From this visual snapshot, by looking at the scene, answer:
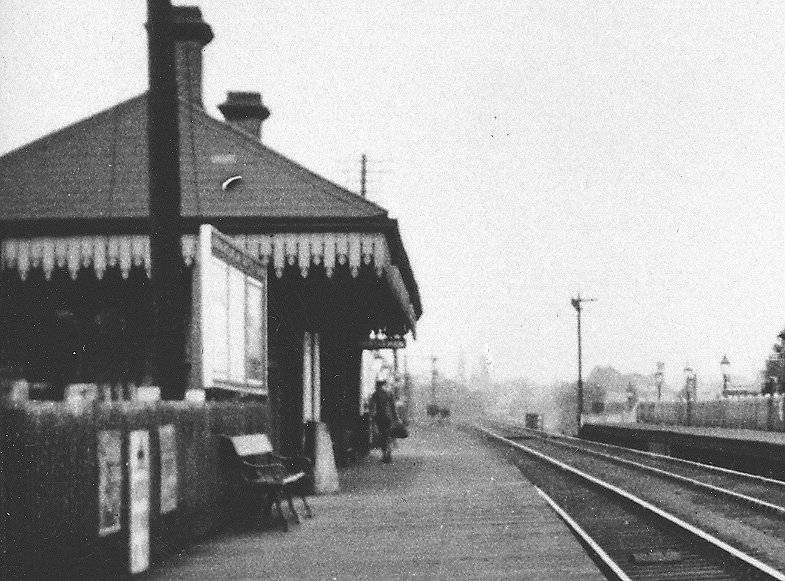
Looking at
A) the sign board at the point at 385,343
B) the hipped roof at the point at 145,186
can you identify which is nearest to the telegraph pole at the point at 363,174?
the sign board at the point at 385,343

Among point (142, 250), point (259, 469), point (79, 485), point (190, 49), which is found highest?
point (190, 49)

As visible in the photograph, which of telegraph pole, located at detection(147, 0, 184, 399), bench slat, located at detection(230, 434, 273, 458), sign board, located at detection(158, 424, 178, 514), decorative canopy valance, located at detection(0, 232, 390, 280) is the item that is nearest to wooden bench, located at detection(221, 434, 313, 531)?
bench slat, located at detection(230, 434, 273, 458)

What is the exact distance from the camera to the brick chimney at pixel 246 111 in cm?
2558

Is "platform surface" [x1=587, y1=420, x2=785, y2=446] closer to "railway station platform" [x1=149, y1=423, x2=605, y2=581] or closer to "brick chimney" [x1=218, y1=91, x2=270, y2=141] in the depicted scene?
"brick chimney" [x1=218, y1=91, x2=270, y2=141]

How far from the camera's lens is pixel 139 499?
8.28 meters

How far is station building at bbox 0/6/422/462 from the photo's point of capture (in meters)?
15.2

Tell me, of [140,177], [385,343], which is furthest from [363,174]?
[140,177]

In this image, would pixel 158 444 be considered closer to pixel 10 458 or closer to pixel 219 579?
pixel 219 579

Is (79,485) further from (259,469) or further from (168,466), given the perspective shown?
(259,469)

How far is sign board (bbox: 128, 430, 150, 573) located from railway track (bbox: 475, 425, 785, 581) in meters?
3.50

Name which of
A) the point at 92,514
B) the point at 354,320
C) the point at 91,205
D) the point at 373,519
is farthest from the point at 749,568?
the point at 354,320

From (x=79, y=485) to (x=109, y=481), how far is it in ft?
1.75

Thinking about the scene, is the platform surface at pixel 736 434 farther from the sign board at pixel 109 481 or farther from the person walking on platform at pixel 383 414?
the sign board at pixel 109 481

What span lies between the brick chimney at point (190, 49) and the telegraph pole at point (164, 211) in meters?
9.57
